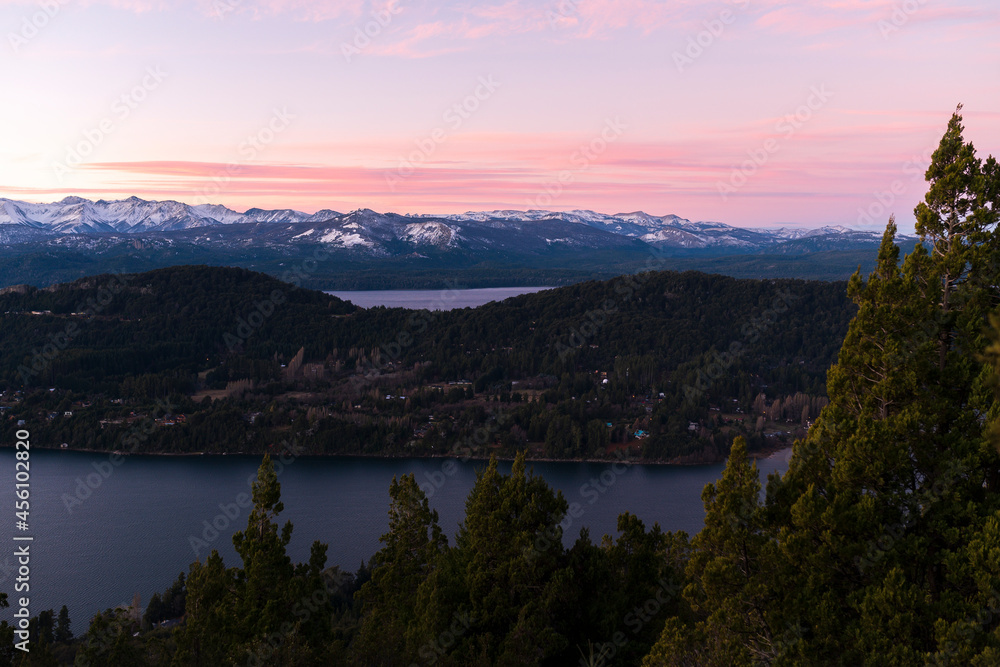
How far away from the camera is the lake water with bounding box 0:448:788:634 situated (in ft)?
125

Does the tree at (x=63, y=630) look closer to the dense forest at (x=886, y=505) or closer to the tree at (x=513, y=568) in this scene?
the dense forest at (x=886, y=505)

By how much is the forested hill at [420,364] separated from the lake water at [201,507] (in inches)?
186

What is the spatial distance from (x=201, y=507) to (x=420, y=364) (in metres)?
43.5

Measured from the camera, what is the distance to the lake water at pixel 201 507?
3819 centimetres

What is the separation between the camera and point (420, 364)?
90375 mm

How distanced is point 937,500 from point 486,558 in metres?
8.34

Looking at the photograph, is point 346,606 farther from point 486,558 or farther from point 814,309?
point 814,309

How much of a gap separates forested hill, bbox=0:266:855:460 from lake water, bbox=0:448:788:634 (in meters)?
4.73

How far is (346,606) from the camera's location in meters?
31.2

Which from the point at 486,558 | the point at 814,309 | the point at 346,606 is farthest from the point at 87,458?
the point at 814,309

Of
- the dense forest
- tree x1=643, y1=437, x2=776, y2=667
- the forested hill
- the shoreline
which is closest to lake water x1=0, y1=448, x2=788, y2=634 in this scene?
the shoreline

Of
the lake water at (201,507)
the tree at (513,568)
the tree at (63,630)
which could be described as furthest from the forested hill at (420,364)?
the tree at (513,568)

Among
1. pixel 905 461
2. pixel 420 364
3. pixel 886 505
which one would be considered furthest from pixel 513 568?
pixel 420 364

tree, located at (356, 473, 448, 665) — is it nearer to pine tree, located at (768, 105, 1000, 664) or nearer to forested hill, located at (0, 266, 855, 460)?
pine tree, located at (768, 105, 1000, 664)
